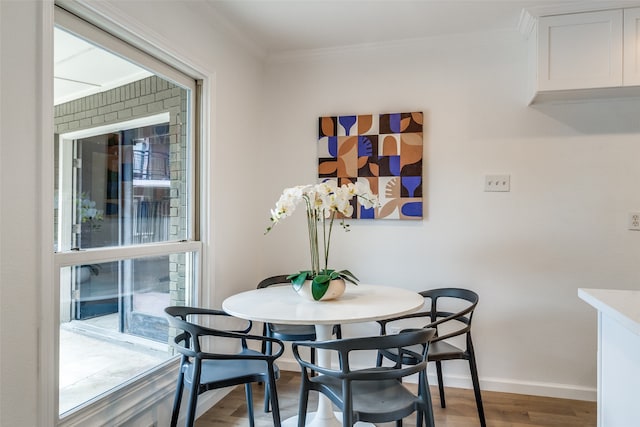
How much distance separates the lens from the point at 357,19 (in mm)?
2492

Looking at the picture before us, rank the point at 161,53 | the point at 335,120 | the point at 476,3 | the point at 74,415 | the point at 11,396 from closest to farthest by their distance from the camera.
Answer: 1. the point at 11,396
2. the point at 74,415
3. the point at 161,53
4. the point at 476,3
5. the point at 335,120

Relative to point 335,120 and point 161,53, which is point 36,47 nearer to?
point 161,53

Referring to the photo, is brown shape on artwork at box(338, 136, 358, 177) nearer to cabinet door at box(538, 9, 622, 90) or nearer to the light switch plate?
the light switch plate

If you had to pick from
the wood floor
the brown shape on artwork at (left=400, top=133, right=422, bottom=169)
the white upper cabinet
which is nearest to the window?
the wood floor

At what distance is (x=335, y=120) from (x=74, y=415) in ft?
7.43

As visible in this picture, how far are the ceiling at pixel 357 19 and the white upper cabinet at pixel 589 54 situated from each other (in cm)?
15

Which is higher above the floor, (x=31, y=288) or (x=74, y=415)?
(x=31, y=288)

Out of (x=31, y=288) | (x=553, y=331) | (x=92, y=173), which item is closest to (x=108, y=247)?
(x=92, y=173)

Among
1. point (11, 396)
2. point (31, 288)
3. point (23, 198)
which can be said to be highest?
point (23, 198)

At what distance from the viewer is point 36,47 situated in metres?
1.35

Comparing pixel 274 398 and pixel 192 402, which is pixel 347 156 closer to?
pixel 274 398

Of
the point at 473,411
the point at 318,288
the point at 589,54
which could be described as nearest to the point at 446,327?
the point at 473,411

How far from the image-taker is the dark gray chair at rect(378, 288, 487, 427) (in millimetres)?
2061

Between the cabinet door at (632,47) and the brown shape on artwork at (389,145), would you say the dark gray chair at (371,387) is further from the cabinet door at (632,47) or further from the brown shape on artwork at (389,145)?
the cabinet door at (632,47)
